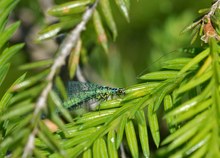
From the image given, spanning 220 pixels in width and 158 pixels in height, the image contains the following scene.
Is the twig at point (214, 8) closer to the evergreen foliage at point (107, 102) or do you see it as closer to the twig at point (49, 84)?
the evergreen foliage at point (107, 102)

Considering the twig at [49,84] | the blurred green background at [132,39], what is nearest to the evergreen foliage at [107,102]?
the twig at [49,84]

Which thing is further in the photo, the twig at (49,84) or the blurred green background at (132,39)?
the blurred green background at (132,39)

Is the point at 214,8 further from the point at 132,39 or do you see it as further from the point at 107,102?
the point at 132,39

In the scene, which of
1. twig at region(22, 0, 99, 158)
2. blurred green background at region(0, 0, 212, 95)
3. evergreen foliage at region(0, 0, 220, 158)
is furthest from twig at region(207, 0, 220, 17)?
blurred green background at region(0, 0, 212, 95)

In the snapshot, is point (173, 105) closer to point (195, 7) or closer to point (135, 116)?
point (135, 116)

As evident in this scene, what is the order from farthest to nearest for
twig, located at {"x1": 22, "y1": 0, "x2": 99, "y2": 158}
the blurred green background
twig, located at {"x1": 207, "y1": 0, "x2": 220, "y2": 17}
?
the blurred green background
twig, located at {"x1": 207, "y1": 0, "x2": 220, "y2": 17}
twig, located at {"x1": 22, "y1": 0, "x2": 99, "y2": 158}

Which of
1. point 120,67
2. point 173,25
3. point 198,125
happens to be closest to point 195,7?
point 173,25

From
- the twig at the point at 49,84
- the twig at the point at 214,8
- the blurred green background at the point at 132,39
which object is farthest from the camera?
the blurred green background at the point at 132,39

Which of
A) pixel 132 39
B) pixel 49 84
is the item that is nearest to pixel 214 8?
pixel 49 84

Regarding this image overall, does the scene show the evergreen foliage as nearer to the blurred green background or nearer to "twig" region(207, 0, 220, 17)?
"twig" region(207, 0, 220, 17)

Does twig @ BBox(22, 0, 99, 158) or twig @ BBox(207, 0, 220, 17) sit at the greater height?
twig @ BBox(22, 0, 99, 158)
